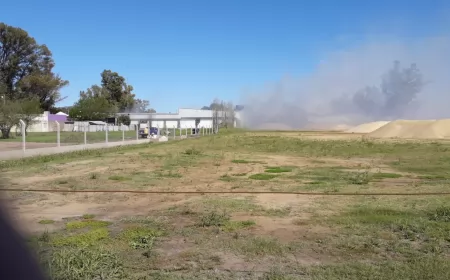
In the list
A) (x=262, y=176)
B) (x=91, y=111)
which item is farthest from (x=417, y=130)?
(x=91, y=111)

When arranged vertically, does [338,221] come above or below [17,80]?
below

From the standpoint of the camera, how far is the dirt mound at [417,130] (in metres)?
48.9

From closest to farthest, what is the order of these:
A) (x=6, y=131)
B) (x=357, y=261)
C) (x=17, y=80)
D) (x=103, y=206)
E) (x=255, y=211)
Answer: (x=357, y=261) → (x=255, y=211) → (x=103, y=206) → (x=6, y=131) → (x=17, y=80)

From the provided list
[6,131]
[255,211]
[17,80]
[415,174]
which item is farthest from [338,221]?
[17,80]

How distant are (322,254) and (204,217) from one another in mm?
2545

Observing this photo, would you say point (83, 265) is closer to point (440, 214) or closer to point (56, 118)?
point (440, 214)

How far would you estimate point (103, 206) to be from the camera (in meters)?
8.91

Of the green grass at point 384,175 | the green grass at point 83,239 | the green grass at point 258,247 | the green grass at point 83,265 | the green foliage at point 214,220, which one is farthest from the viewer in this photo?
the green grass at point 384,175

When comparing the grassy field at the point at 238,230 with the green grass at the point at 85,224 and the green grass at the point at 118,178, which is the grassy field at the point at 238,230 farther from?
the green grass at the point at 118,178

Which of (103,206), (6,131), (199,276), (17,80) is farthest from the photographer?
(17,80)

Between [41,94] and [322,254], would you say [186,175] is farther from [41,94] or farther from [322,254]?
[41,94]

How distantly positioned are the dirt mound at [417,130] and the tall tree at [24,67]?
60.2m

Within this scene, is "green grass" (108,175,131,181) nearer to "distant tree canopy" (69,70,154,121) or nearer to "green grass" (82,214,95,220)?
"green grass" (82,214,95,220)

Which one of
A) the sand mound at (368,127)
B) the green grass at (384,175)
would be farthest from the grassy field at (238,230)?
the sand mound at (368,127)
